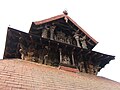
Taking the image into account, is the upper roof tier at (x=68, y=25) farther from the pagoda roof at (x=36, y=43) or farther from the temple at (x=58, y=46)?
the pagoda roof at (x=36, y=43)

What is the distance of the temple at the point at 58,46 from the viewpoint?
8.52 meters

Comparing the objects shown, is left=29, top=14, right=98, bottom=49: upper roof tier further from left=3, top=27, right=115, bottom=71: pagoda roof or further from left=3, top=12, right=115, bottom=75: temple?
left=3, top=27, right=115, bottom=71: pagoda roof

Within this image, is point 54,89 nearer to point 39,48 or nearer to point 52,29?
point 39,48

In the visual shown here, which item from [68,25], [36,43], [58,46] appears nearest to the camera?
[36,43]

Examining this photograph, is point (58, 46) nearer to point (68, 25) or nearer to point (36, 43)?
point (36, 43)

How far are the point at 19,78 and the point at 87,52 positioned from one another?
17.2 feet

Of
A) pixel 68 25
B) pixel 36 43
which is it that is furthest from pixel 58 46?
pixel 68 25

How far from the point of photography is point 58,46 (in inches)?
348

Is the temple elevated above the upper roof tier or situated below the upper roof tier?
below

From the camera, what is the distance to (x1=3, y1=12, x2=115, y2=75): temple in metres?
8.52

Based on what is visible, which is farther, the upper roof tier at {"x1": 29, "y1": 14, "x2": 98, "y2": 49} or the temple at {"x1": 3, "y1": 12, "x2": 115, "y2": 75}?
the upper roof tier at {"x1": 29, "y1": 14, "x2": 98, "y2": 49}

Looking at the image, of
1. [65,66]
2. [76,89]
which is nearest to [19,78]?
[76,89]

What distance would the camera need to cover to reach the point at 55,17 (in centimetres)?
1062

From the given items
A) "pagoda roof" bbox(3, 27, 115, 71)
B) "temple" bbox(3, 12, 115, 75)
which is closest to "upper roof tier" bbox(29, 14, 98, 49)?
"temple" bbox(3, 12, 115, 75)
